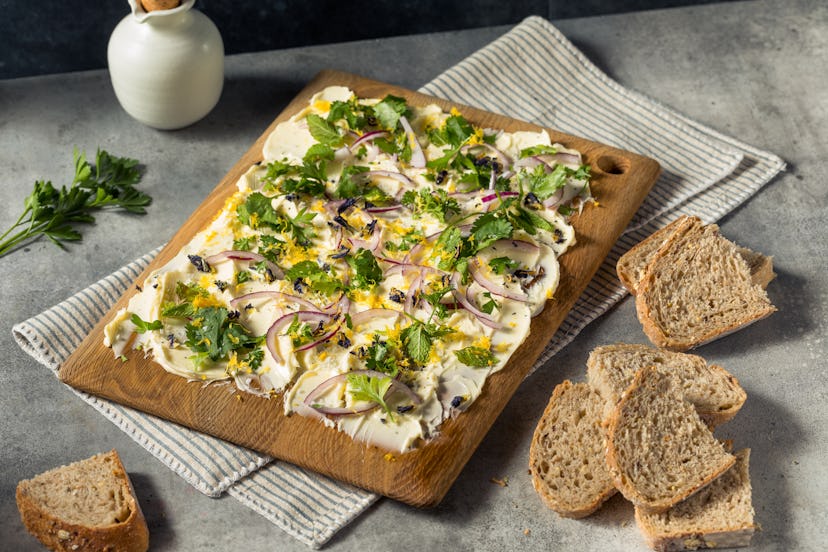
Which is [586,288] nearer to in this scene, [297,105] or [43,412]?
[297,105]

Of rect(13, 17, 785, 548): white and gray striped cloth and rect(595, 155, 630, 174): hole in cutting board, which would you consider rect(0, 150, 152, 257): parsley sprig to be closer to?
rect(13, 17, 785, 548): white and gray striped cloth

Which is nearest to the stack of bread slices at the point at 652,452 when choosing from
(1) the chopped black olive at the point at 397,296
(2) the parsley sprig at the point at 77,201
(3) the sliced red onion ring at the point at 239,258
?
(1) the chopped black olive at the point at 397,296

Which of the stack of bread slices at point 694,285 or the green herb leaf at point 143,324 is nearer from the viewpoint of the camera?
the green herb leaf at point 143,324

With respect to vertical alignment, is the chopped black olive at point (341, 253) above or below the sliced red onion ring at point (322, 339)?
above

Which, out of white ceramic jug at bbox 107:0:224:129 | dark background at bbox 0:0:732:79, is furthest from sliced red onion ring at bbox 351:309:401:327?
dark background at bbox 0:0:732:79

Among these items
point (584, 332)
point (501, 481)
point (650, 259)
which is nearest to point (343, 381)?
point (501, 481)

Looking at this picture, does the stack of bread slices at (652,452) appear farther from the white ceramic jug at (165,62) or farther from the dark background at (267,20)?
the dark background at (267,20)
